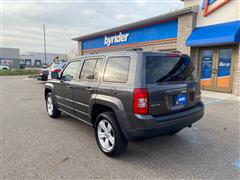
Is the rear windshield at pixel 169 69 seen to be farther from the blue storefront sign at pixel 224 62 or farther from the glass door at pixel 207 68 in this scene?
the glass door at pixel 207 68

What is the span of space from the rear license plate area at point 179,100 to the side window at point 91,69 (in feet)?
5.04

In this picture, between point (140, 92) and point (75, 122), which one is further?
point (75, 122)

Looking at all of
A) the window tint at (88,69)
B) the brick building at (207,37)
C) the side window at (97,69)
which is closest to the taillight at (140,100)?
the side window at (97,69)

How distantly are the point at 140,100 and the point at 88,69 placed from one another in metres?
1.66

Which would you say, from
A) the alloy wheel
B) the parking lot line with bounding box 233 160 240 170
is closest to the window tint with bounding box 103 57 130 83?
the alloy wheel

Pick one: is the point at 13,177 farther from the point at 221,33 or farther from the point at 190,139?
the point at 221,33

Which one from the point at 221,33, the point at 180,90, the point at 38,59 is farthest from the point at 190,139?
the point at 38,59

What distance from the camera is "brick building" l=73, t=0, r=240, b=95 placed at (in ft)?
30.6

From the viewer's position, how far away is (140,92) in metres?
2.74

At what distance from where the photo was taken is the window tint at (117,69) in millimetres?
3041

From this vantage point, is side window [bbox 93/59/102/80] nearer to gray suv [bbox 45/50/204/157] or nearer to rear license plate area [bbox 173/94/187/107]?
gray suv [bbox 45/50/204/157]

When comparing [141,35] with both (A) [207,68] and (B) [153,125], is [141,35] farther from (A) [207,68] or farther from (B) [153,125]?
(B) [153,125]

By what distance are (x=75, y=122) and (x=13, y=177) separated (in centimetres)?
260

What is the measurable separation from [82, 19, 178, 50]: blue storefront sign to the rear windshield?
30.6 ft
